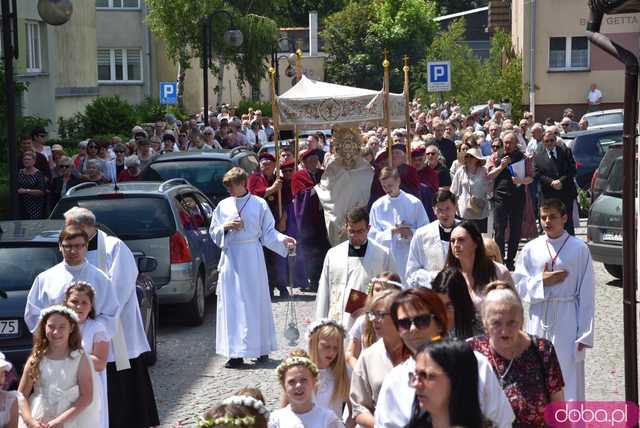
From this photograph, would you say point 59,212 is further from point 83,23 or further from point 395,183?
point 83,23

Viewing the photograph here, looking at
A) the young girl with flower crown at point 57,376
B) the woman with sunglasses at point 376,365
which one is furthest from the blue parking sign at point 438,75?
the woman with sunglasses at point 376,365

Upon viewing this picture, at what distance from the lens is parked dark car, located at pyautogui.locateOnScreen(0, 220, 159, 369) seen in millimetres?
10031

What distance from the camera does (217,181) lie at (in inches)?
730

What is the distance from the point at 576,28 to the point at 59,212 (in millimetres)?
33756

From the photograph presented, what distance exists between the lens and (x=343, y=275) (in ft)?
30.6

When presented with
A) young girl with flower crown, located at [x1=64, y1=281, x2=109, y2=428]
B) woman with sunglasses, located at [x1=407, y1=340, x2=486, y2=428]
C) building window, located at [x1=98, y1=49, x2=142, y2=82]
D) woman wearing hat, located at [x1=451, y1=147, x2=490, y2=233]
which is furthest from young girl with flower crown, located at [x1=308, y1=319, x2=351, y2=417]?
building window, located at [x1=98, y1=49, x2=142, y2=82]

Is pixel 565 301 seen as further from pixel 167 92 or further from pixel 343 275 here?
pixel 167 92

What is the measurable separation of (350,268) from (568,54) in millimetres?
37697

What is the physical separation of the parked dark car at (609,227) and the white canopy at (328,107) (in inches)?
115

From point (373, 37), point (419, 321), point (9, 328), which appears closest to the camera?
A: point (419, 321)

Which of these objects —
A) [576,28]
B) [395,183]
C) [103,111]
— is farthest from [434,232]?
[576,28]

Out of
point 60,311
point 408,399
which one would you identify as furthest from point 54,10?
point 408,399

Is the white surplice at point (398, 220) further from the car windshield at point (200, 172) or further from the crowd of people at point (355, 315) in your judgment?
the car windshield at point (200, 172)

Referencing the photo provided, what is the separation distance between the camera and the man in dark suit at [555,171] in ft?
60.5
